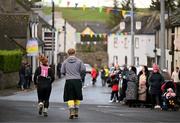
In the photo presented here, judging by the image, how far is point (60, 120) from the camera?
60.3 feet

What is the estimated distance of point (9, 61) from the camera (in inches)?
1764

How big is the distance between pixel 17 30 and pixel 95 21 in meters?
95.5

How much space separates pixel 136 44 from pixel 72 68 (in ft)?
267

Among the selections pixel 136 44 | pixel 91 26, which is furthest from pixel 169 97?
pixel 91 26

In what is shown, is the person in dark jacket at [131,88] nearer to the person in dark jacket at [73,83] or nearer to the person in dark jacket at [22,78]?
the person in dark jacket at [73,83]

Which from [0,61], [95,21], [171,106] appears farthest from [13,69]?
[95,21]

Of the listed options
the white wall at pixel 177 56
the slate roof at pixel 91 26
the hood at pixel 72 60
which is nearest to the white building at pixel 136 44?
the white wall at pixel 177 56

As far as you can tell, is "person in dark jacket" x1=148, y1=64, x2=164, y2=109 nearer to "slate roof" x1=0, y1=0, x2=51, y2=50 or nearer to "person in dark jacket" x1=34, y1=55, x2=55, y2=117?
"person in dark jacket" x1=34, y1=55, x2=55, y2=117

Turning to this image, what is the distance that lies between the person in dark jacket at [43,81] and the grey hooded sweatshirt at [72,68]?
0.71 metres

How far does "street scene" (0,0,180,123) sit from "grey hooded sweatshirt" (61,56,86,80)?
28 mm

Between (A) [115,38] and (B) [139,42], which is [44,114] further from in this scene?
(A) [115,38]

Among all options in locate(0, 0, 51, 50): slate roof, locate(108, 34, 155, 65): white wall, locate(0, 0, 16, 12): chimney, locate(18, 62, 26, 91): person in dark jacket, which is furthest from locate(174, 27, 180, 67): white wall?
locate(108, 34, 155, 65): white wall

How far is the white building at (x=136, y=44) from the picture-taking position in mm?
94750

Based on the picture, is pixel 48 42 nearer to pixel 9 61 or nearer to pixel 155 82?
pixel 9 61
